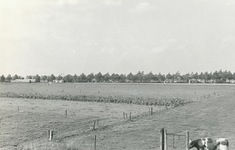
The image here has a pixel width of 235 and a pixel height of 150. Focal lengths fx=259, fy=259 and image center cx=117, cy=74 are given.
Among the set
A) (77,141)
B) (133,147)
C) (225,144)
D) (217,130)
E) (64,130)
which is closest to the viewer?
(225,144)

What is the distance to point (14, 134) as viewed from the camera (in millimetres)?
28297

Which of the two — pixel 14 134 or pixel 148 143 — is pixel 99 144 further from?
pixel 14 134

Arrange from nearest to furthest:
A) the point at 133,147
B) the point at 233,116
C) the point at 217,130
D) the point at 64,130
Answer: the point at 133,147
the point at 217,130
the point at 64,130
the point at 233,116

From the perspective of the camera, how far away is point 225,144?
16766 millimetres

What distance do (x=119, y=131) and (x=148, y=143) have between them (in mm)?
6365

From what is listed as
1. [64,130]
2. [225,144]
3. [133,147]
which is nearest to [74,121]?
[64,130]

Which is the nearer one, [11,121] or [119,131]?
[119,131]

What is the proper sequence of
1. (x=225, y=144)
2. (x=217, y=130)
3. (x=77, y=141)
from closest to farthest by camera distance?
(x=225, y=144) → (x=77, y=141) → (x=217, y=130)

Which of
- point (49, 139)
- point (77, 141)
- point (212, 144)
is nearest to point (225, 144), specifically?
point (212, 144)

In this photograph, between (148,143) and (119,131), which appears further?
(119,131)

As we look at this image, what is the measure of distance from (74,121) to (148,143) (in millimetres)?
17346

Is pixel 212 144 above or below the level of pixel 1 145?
above

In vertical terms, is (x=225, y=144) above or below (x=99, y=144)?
above

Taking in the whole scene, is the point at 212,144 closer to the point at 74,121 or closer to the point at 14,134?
the point at 14,134
